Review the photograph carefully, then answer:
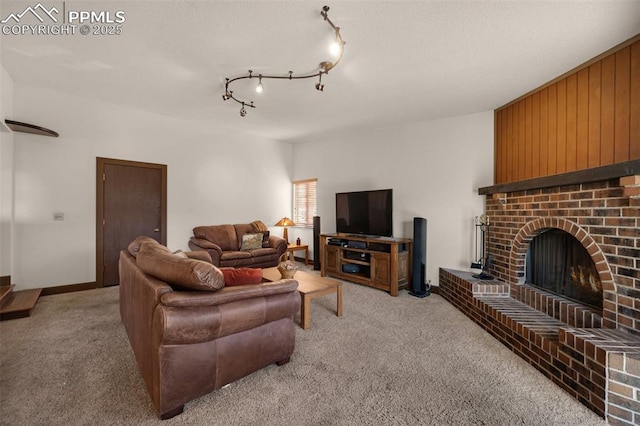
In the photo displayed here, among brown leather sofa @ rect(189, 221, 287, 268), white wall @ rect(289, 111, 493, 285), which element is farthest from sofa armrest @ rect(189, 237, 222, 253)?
white wall @ rect(289, 111, 493, 285)

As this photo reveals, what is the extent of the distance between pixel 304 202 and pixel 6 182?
4.54 meters

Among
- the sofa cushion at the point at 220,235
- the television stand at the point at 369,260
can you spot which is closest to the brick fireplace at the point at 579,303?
the television stand at the point at 369,260

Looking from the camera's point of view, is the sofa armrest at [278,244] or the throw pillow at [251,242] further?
the sofa armrest at [278,244]

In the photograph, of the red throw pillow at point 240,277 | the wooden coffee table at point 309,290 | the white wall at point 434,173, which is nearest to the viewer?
the red throw pillow at point 240,277

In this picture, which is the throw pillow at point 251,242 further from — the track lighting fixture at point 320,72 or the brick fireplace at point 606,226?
the brick fireplace at point 606,226

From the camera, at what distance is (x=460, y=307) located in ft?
11.0

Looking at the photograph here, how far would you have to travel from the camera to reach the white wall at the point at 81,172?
3553 millimetres

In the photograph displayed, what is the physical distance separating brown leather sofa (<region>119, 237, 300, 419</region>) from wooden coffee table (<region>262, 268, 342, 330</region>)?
0.72m

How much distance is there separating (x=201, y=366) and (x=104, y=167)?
149 inches

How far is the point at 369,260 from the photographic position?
4.34 m

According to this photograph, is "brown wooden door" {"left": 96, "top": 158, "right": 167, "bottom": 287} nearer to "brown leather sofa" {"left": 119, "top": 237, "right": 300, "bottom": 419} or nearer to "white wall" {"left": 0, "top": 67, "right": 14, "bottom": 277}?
"white wall" {"left": 0, "top": 67, "right": 14, "bottom": 277}

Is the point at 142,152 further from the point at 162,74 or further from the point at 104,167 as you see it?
the point at 162,74

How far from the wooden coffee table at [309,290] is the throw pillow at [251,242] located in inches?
64.3

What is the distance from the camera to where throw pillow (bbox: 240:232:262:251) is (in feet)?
16.3
